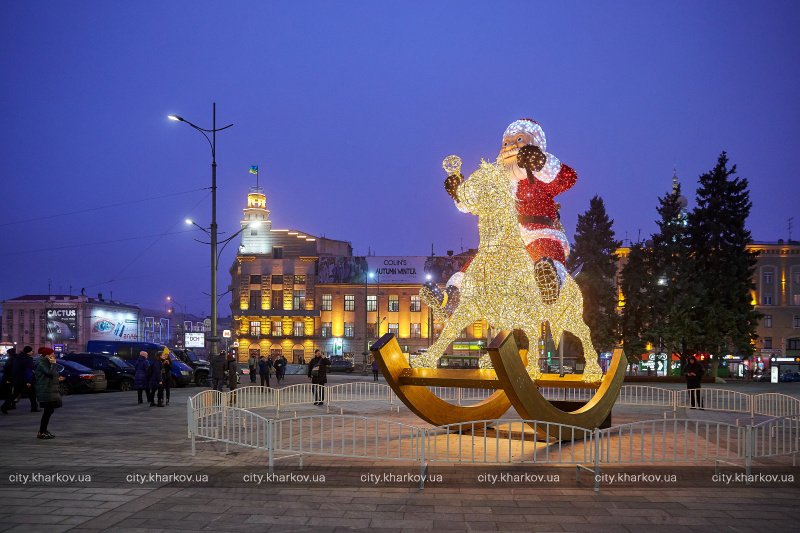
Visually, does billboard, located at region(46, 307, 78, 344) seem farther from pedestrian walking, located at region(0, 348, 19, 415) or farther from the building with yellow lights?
pedestrian walking, located at region(0, 348, 19, 415)

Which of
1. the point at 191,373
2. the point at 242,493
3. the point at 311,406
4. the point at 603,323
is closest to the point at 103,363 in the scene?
the point at 191,373

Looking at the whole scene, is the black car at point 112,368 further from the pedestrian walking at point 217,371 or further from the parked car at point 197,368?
the pedestrian walking at point 217,371

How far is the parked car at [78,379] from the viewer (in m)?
24.8

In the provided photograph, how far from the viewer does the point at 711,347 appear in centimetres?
3869

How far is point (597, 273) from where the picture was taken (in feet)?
139

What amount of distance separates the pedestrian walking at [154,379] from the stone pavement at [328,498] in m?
8.06

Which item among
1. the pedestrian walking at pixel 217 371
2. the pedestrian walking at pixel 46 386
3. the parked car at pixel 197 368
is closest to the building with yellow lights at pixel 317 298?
the parked car at pixel 197 368

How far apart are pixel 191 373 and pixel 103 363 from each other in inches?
158

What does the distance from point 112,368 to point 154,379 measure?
28.7 feet

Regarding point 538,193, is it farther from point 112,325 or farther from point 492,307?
point 112,325

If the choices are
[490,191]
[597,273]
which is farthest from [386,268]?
[490,191]

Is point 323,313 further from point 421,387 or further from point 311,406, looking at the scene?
point 421,387

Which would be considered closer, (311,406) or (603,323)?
(311,406)

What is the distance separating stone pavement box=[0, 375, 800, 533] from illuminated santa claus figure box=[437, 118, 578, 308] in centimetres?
643
